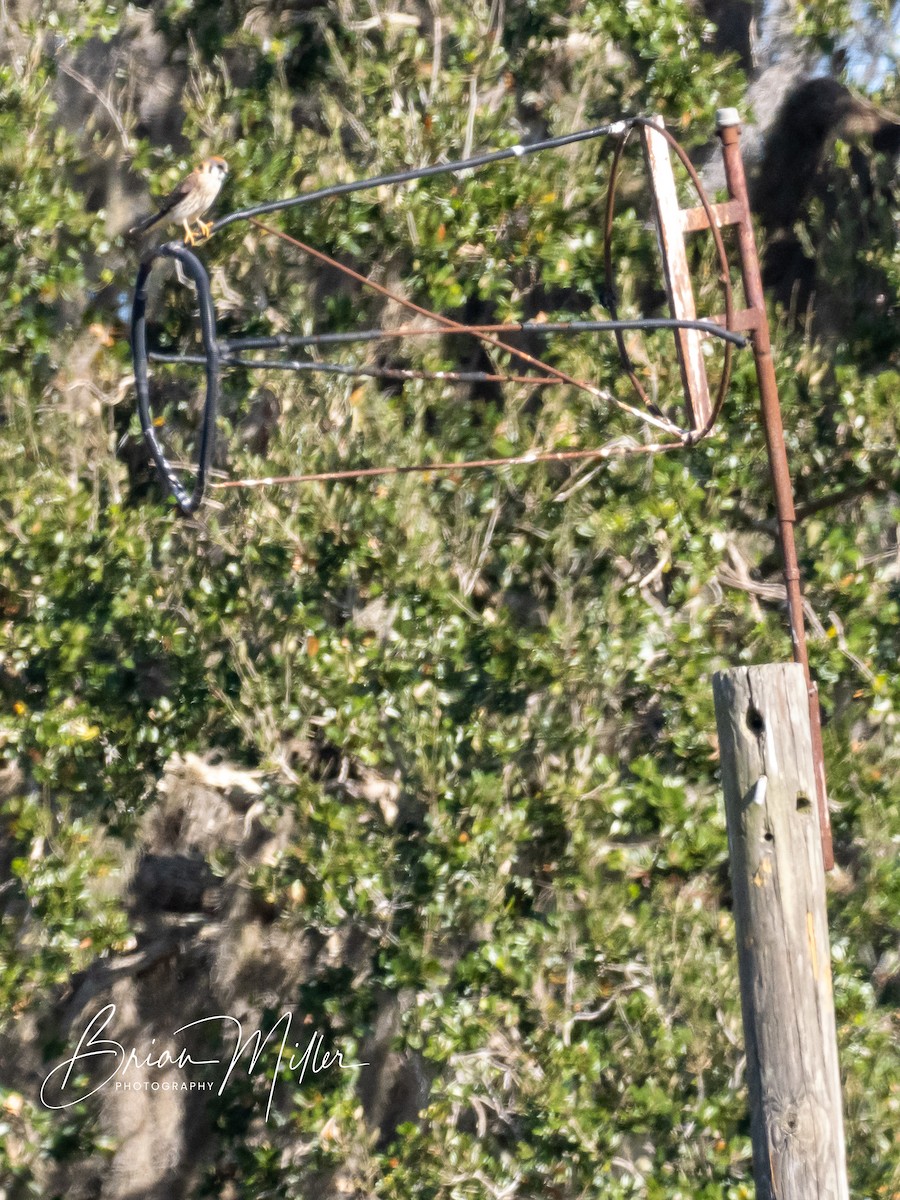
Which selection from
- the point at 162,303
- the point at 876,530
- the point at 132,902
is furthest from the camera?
the point at 132,902

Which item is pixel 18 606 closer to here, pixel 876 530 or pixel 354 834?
pixel 354 834

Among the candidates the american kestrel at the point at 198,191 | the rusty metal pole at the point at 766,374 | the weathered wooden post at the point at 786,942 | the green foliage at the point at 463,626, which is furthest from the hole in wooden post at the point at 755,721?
the american kestrel at the point at 198,191

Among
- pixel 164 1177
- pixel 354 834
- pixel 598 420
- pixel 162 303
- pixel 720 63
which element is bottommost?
pixel 164 1177

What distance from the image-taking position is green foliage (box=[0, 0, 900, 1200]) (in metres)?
5.62

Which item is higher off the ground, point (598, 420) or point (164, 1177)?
point (598, 420)

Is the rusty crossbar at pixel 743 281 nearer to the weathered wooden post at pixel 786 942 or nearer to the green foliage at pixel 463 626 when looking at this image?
the weathered wooden post at pixel 786 942

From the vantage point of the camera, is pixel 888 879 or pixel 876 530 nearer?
pixel 888 879

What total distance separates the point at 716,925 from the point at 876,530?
6.18 feet

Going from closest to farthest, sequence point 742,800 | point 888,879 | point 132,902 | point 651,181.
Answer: point 742,800, point 651,181, point 888,879, point 132,902

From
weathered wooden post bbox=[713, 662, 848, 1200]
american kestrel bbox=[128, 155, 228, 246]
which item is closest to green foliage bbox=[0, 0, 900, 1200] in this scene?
american kestrel bbox=[128, 155, 228, 246]

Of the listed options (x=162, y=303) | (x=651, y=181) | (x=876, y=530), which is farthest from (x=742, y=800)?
(x=162, y=303)

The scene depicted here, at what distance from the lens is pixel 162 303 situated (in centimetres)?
679

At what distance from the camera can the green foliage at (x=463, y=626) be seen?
18.4 ft

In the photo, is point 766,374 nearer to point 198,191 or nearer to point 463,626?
point 463,626
